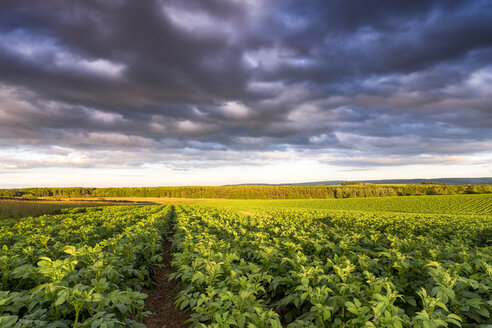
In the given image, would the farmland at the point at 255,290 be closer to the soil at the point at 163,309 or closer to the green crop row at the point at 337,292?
the green crop row at the point at 337,292

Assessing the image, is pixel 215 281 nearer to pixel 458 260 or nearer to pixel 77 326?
pixel 77 326

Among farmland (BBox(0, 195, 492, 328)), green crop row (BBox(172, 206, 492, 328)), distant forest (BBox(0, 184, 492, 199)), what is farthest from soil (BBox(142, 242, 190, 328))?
distant forest (BBox(0, 184, 492, 199))

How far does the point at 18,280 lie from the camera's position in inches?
198

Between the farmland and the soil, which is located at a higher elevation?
the farmland

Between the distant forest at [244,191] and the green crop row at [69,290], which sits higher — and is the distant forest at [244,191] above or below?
below

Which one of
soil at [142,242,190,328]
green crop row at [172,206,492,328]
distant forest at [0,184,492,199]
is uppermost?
green crop row at [172,206,492,328]

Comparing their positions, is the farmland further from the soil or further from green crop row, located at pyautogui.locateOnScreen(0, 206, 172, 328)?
the soil

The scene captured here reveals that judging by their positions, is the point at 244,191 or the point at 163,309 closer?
the point at 163,309

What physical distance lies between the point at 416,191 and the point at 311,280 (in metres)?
144

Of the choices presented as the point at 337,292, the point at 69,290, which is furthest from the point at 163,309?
the point at 337,292

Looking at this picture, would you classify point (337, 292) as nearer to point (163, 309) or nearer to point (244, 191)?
point (163, 309)

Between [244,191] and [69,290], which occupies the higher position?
[69,290]

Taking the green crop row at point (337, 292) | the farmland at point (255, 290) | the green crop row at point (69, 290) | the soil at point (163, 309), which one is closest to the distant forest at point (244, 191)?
the farmland at point (255, 290)

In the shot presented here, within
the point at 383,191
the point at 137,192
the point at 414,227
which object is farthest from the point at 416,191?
the point at 137,192
